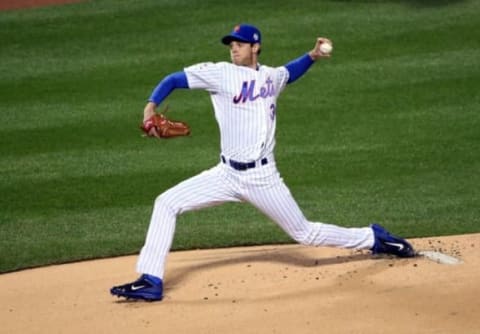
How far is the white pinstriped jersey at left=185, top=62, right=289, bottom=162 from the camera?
8.59 m

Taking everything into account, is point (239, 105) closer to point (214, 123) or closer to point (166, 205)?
point (166, 205)

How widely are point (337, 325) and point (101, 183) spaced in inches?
180

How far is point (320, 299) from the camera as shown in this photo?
27.3ft

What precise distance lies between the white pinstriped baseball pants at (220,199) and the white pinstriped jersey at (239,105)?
0.15m

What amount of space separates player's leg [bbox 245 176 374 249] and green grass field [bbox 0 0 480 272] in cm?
126

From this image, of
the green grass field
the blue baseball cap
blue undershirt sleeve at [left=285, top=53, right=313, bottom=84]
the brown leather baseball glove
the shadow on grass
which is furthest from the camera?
the shadow on grass

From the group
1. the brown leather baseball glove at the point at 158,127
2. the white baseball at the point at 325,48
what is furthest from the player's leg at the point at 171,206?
the white baseball at the point at 325,48

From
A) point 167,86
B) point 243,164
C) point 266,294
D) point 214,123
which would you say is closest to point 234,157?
point 243,164

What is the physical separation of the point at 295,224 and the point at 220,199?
21.4 inches

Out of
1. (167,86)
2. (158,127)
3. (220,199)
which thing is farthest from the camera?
(220,199)

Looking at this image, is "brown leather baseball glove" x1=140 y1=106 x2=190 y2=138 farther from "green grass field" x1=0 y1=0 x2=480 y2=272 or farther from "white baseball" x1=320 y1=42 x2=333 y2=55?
"green grass field" x1=0 y1=0 x2=480 y2=272

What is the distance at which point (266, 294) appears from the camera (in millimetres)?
8508

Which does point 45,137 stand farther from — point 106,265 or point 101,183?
point 106,265

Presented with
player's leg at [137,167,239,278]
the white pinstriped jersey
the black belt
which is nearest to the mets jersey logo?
the white pinstriped jersey
